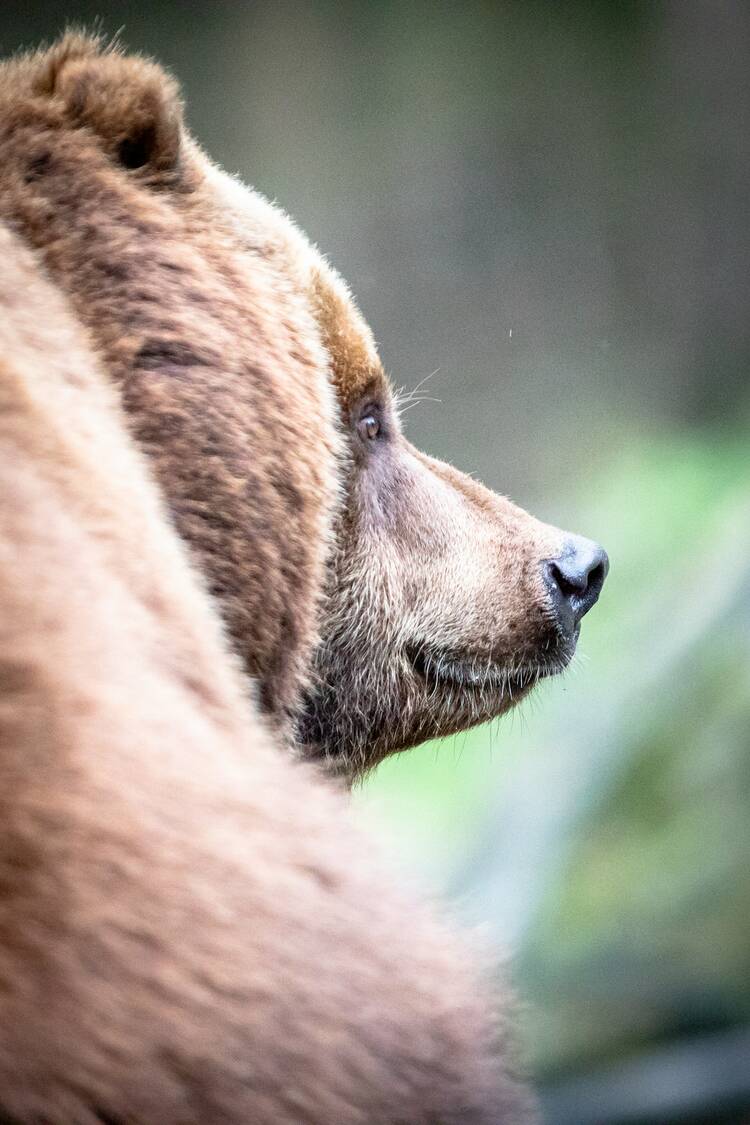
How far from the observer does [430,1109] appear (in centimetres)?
131

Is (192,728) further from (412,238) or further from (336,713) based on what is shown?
(412,238)

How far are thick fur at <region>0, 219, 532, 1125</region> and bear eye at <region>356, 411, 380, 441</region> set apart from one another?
773 mm

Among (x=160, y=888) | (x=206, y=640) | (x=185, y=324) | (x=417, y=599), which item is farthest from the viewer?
(x=417, y=599)

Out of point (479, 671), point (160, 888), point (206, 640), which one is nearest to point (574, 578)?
point (479, 671)

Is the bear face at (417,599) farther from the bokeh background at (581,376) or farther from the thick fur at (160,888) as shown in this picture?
the bokeh background at (581,376)

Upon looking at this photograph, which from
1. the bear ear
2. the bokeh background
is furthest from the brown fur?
the bokeh background

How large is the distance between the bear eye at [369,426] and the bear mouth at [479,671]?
0.36m

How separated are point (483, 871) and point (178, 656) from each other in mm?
3567

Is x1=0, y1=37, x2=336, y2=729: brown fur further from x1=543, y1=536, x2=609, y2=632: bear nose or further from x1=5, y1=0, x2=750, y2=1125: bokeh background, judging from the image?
x1=5, y1=0, x2=750, y2=1125: bokeh background

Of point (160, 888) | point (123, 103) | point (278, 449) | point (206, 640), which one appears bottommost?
point (160, 888)

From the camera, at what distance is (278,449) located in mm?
1843

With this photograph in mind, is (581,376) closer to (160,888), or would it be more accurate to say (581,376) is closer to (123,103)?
(123,103)

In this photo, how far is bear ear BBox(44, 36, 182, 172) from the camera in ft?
6.02

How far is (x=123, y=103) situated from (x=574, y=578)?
106 cm
